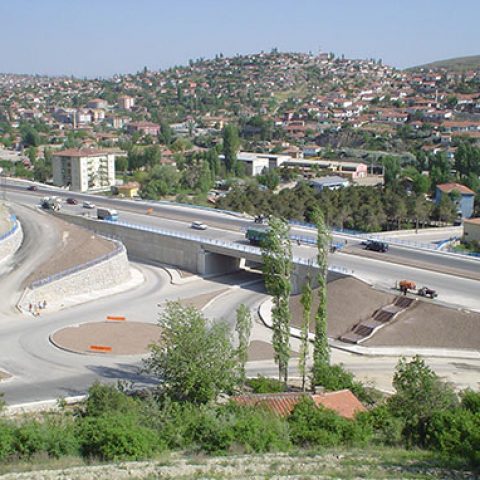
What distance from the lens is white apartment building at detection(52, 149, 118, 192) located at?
2928 inches

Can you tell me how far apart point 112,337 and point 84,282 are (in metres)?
8.38

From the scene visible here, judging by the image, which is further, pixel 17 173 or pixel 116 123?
pixel 116 123

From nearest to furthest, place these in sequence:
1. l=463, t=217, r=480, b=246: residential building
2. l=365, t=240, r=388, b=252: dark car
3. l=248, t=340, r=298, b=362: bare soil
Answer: l=248, t=340, r=298, b=362: bare soil, l=365, t=240, r=388, b=252: dark car, l=463, t=217, r=480, b=246: residential building

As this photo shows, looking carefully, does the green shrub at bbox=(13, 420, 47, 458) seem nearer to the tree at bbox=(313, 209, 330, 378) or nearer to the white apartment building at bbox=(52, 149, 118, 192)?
the tree at bbox=(313, 209, 330, 378)

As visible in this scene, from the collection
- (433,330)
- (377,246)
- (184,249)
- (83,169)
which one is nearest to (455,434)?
(433,330)

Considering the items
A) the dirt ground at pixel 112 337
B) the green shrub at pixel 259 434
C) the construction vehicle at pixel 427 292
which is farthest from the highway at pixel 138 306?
the green shrub at pixel 259 434

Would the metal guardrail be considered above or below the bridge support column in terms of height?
above

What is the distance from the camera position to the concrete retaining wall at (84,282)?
3475cm

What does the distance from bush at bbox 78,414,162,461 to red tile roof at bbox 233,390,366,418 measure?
186 inches

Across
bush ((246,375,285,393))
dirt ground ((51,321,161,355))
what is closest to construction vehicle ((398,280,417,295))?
dirt ground ((51,321,161,355))

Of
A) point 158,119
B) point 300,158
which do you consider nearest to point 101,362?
point 300,158

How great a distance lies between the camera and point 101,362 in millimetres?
26938

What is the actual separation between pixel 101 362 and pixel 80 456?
11.9 m

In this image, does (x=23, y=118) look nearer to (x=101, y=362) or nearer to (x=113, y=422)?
(x=101, y=362)
